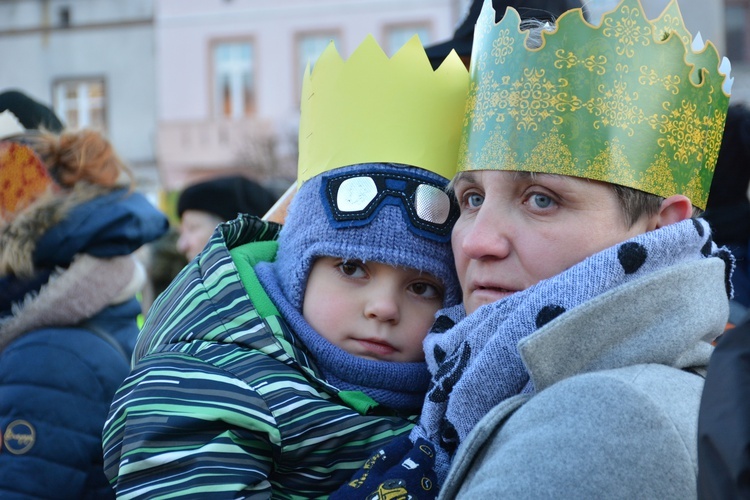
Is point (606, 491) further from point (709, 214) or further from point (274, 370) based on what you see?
point (709, 214)

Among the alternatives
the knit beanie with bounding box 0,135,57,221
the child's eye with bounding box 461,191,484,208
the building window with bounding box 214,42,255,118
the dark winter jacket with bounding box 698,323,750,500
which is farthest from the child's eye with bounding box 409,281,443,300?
the building window with bounding box 214,42,255,118

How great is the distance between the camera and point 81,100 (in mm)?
23344

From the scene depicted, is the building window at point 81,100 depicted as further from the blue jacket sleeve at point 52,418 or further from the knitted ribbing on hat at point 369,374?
the knitted ribbing on hat at point 369,374

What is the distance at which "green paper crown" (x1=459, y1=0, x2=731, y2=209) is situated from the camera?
2.04m

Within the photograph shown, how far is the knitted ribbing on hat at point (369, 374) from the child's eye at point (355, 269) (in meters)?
0.17

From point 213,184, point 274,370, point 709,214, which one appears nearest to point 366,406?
A: point 274,370

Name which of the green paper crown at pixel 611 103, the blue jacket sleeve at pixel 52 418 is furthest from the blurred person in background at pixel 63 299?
the green paper crown at pixel 611 103

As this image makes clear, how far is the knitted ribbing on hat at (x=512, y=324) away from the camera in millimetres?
1815

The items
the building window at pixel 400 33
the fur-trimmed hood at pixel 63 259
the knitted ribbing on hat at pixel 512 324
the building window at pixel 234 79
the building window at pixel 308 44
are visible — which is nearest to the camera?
the knitted ribbing on hat at pixel 512 324

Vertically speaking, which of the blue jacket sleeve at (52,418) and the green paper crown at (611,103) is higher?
the green paper crown at (611,103)

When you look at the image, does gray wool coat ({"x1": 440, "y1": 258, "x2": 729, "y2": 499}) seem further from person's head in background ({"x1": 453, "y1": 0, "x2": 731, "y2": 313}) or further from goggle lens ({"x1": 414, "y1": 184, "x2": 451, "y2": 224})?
goggle lens ({"x1": 414, "y1": 184, "x2": 451, "y2": 224})

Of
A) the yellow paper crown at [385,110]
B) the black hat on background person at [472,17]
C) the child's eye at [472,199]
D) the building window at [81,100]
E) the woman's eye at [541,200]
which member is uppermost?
the black hat on background person at [472,17]

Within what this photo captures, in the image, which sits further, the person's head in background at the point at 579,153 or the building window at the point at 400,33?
the building window at the point at 400,33

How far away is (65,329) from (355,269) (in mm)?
1229
